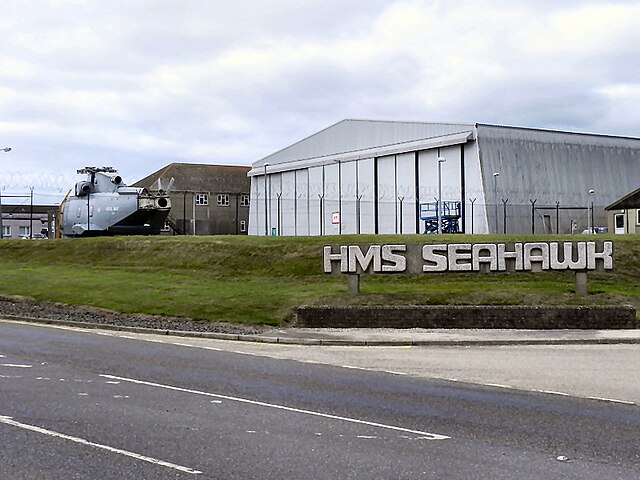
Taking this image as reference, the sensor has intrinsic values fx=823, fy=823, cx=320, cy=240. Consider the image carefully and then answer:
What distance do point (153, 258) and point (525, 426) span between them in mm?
28029

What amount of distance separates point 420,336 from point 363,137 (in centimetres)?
5063

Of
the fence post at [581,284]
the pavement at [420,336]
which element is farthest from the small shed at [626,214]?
the pavement at [420,336]

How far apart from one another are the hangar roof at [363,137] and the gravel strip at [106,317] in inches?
1553

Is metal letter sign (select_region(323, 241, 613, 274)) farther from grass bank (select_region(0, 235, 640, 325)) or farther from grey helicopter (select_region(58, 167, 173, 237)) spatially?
grey helicopter (select_region(58, 167, 173, 237))

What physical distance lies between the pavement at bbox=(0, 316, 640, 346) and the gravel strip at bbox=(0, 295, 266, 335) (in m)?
0.64

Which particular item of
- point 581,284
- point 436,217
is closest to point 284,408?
point 581,284

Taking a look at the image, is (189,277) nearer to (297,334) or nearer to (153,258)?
(153,258)

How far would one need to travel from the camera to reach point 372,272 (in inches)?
981

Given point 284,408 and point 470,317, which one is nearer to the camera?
point 284,408

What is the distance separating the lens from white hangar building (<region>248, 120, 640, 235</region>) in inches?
2344

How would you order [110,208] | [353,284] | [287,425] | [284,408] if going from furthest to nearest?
[110,208], [353,284], [284,408], [287,425]

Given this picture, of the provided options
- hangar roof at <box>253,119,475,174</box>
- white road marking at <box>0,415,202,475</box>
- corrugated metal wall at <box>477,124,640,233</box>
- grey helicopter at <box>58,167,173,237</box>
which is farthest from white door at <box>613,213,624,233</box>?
white road marking at <box>0,415,202,475</box>

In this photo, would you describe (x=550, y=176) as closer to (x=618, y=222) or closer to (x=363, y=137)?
(x=618, y=222)

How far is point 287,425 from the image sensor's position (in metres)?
9.42
